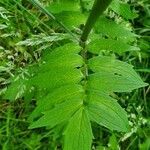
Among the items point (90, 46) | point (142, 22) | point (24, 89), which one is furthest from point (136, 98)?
point (90, 46)

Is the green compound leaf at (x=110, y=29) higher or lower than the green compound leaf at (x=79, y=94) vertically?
higher

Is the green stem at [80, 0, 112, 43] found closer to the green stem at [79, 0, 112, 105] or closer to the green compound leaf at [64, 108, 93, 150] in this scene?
the green stem at [79, 0, 112, 105]

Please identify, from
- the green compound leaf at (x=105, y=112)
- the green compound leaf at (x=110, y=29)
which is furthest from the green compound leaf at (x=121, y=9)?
the green compound leaf at (x=105, y=112)

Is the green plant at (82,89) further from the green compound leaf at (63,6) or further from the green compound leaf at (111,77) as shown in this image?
the green compound leaf at (63,6)

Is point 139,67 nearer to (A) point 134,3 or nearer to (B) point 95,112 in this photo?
(A) point 134,3

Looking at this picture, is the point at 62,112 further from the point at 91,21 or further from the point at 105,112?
the point at 91,21

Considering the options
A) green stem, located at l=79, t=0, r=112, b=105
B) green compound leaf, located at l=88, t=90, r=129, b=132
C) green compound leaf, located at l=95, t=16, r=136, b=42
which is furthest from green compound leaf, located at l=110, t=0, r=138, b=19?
green compound leaf, located at l=88, t=90, r=129, b=132

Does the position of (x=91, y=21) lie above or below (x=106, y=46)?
above

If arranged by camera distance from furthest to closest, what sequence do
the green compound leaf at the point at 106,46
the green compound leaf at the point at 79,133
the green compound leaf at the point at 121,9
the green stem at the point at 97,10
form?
the green compound leaf at the point at 121,9
the green compound leaf at the point at 106,46
the green compound leaf at the point at 79,133
the green stem at the point at 97,10

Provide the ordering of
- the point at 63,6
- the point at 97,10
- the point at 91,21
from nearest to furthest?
the point at 97,10
the point at 91,21
the point at 63,6

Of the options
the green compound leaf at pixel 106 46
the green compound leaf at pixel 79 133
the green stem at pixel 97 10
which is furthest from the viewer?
the green compound leaf at pixel 106 46

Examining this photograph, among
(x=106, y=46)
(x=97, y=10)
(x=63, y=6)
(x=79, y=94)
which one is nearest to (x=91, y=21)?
(x=97, y=10)
